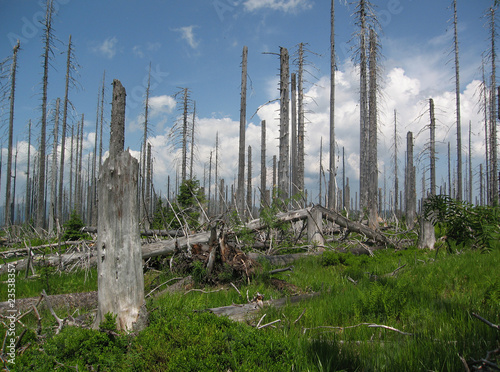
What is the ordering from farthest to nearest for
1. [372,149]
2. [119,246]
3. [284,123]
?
1. [372,149]
2. [284,123]
3. [119,246]

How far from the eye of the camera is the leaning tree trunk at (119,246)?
3502mm

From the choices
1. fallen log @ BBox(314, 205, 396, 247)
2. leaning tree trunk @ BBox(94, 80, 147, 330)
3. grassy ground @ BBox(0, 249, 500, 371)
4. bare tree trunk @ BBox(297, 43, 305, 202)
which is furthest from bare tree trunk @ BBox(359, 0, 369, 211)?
leaning tree trunk @ BBox(94, 80, 147, 330)

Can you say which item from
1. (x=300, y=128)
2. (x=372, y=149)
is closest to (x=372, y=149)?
(x=372, y=149)

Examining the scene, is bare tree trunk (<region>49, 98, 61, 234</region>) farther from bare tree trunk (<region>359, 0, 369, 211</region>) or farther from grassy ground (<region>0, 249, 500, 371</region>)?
bare tree trunk (<region>359, 0, 369, 211</region>)

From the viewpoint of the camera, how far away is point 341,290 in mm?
5027

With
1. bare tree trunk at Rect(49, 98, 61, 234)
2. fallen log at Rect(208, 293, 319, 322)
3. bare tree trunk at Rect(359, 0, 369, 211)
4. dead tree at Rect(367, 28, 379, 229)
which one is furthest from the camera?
bare tree trunk at Rect(49, 98, 61, 234)

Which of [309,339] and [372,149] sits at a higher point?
[372,149]

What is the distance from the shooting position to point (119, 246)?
3.57m

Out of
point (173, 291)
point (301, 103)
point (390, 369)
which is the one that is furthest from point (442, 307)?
point (301, 103)

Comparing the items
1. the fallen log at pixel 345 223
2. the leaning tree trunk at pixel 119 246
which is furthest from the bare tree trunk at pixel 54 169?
the leaning tree trunk at pixel 119 246

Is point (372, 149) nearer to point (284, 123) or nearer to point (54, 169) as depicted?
point (284, 123)

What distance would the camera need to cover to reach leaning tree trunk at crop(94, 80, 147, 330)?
3.50 meters

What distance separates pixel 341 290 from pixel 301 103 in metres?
22.7

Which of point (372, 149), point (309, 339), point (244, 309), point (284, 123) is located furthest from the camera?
point (372, 149)
